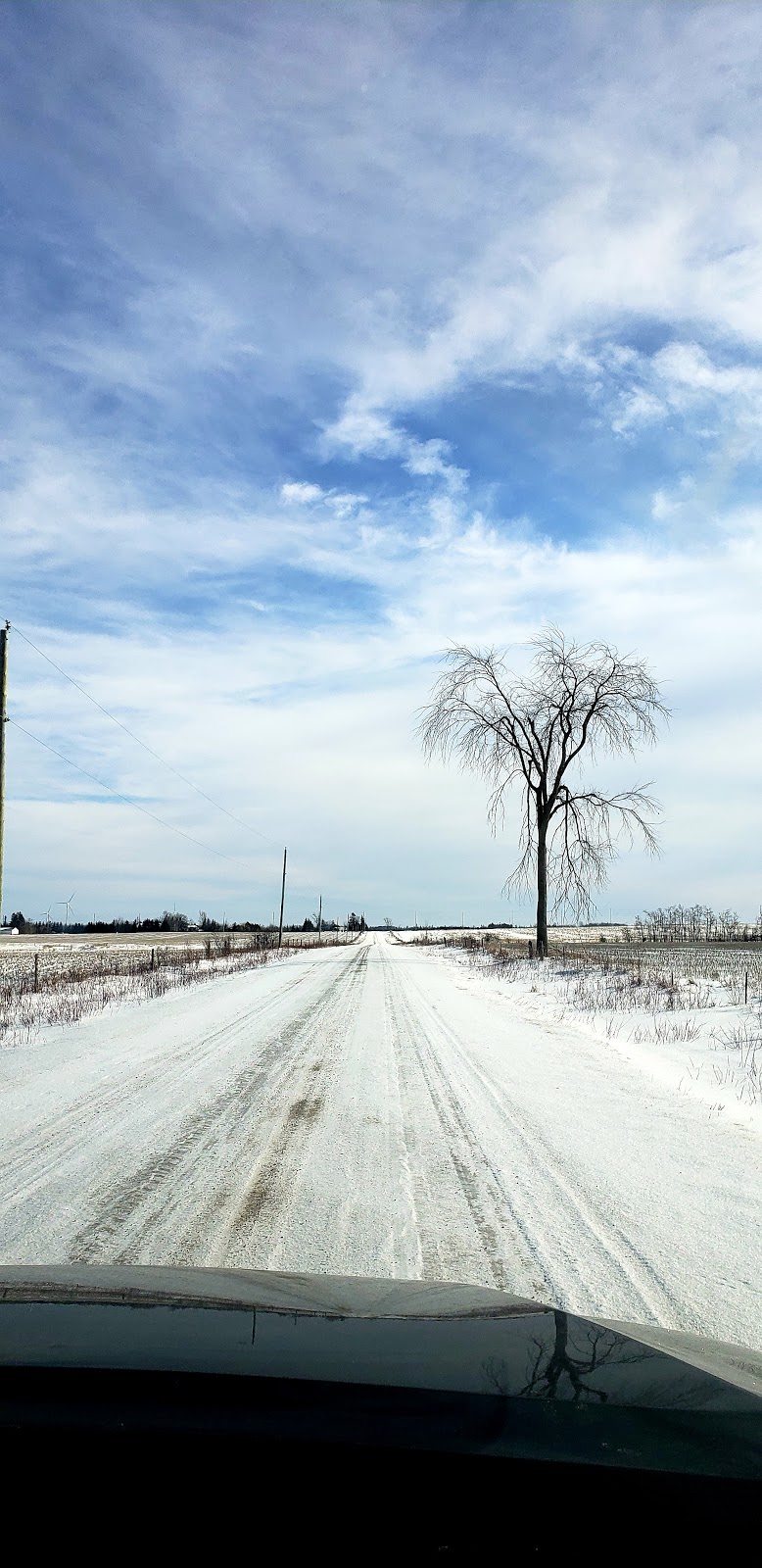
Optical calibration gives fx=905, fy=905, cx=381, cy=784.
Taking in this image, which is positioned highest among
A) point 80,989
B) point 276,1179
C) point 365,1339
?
point 365,1339

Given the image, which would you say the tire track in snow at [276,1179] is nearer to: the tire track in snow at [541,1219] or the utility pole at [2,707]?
the tire track in snow at [541,1219]

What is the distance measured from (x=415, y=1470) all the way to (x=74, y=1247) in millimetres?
3150

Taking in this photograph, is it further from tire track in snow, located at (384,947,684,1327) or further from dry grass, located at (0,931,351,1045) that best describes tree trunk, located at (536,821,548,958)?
tire track in snow, located at (384,947,684,1327)

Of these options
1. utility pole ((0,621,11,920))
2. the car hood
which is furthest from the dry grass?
the car hood

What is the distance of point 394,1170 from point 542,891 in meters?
28.6

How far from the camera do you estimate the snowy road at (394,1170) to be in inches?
168

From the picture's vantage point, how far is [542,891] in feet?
111

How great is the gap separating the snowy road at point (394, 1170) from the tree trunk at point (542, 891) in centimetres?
2200

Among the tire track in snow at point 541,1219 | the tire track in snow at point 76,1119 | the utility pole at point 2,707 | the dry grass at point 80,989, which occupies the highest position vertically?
the utility pole at point 2,707

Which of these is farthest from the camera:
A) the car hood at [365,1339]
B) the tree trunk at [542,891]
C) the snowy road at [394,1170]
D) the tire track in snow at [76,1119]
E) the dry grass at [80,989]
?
the tree trunk at [542,891]

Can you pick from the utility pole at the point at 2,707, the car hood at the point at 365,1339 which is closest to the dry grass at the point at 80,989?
the utility pole at the point at 2,707

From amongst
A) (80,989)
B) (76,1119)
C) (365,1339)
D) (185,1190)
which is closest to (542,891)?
Answer: (80,989)

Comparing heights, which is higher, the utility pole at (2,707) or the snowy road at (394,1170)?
the utility pole at (2,707)

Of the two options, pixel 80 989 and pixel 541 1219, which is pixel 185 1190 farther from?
pixel 80 989
